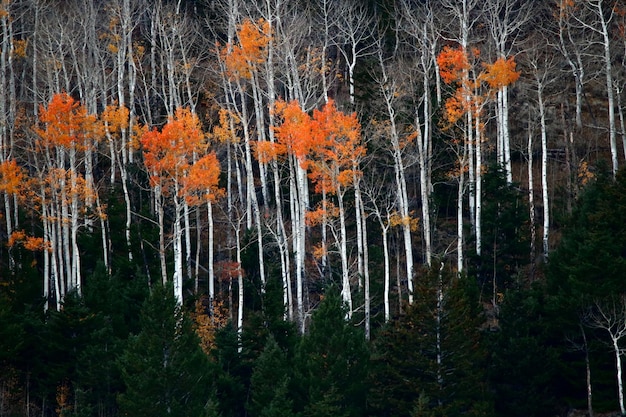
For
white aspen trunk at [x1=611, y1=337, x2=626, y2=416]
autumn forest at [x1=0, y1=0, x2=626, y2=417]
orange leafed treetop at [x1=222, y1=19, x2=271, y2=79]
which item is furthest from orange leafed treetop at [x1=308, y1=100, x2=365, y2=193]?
white aspen trunk at [x1=611, y1=337, x2=626, y2=416]

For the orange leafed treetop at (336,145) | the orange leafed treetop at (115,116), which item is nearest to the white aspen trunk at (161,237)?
the orange leafed treetop at (115,116)

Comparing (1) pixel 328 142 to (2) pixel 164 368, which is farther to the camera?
(1) pixel 328 142

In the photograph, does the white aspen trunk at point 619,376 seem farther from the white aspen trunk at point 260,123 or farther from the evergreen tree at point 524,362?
the white aspen trunk at point 260,123

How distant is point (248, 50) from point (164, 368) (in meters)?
15.9

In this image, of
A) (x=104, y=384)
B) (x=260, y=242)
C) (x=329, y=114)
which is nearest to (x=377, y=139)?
(x=329, y=114)

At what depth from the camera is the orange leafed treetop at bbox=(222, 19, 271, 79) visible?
112ft

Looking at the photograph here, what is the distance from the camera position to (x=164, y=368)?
76.9 ft

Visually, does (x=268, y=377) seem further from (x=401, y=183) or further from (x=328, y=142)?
(x=401, y=183)

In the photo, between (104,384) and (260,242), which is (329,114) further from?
(104,384)

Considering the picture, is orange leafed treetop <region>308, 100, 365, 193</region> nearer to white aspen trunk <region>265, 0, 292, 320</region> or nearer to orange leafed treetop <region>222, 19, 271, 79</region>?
white aspen trunk <region>265, 0, 292, 320</region>

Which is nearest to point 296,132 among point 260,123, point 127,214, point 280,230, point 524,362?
point 280,230

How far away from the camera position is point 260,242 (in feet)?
103

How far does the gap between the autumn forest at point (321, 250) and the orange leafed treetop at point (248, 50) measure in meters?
0.12

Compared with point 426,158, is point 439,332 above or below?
below
